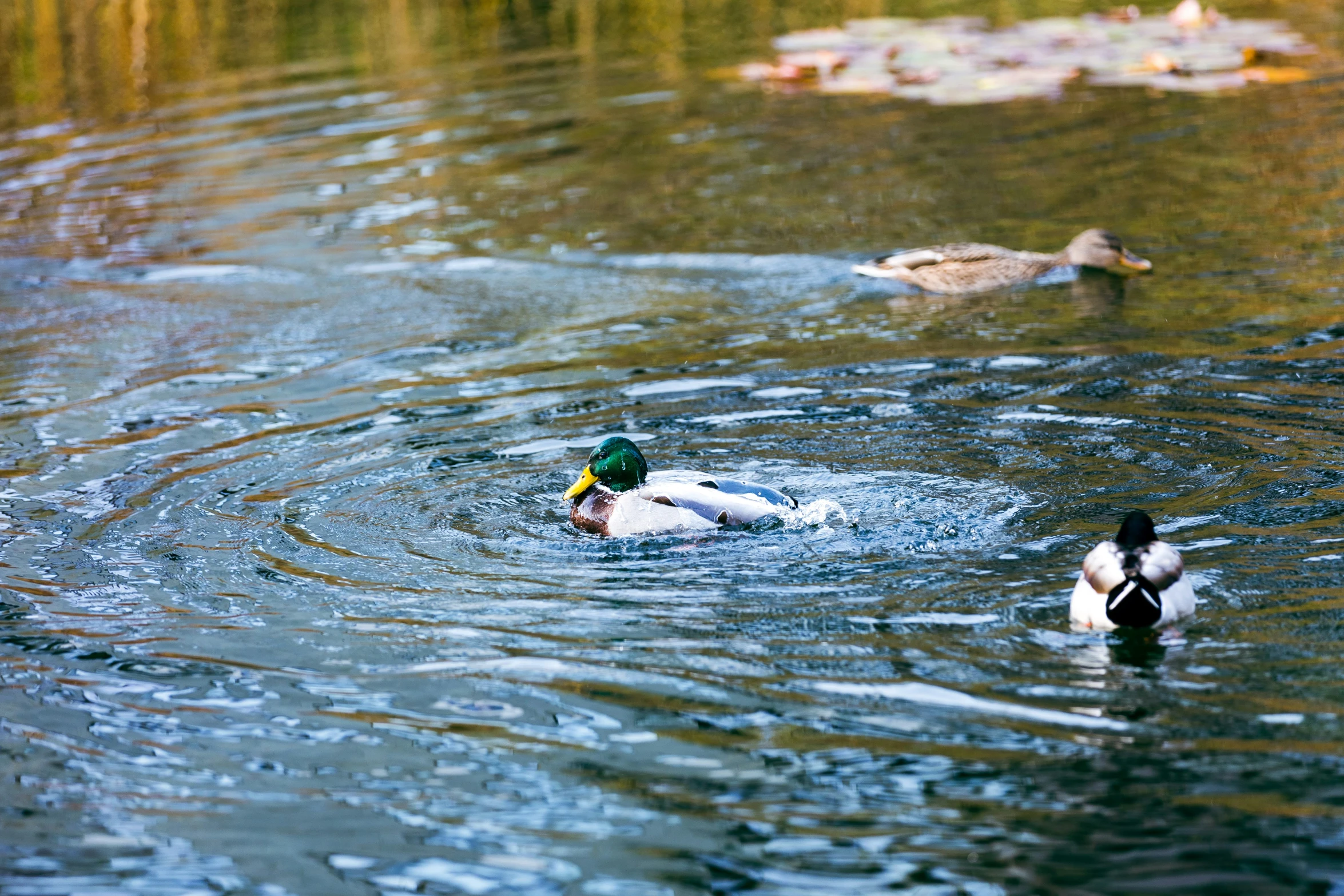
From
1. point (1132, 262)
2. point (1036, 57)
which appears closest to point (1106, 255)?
point (1132, 262)

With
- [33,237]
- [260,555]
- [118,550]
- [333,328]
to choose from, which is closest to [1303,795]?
[260,555]

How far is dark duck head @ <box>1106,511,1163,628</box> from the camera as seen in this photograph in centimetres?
484

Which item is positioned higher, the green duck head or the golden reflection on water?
the golden reflection on water

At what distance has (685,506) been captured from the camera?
19.8 feet

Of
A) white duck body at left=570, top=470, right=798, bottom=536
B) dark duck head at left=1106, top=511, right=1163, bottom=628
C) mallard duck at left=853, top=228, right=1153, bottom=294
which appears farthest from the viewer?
mallard duck at left=853, top=228, right=1153, bottom=294

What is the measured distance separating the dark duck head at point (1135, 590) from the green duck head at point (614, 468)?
205 centimetres

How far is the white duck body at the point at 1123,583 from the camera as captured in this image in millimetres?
4883

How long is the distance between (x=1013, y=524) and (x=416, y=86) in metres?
13.6

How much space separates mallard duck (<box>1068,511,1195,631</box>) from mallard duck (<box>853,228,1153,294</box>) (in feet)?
16.6

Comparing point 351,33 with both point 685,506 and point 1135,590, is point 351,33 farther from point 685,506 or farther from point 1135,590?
point 1135,590

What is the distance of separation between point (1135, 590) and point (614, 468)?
87.3 inches

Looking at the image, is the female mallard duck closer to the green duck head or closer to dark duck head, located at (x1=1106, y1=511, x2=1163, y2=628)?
the green duck head

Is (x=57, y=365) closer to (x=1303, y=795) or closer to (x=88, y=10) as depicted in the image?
(x=1303, y=795)

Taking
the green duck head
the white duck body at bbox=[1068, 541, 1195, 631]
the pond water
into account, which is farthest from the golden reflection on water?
the white duck body at bbox=[1068, 541, 1195, 631]
